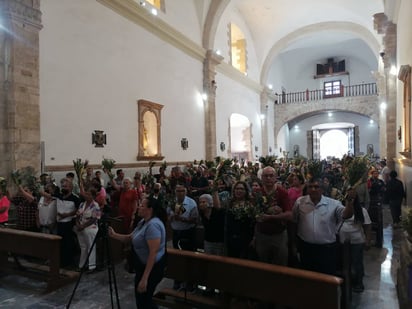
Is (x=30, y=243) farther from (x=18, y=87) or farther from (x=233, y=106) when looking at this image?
(x=233, y=106)

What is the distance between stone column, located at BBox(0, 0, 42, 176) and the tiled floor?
290 cm

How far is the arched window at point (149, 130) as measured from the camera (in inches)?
440

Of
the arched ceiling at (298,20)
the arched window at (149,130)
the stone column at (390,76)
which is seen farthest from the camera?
the arched ceiling at (298,20)

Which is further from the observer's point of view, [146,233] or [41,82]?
[41,82]

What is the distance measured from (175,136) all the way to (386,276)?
9322 mm

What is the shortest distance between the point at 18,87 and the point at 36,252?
157 inches

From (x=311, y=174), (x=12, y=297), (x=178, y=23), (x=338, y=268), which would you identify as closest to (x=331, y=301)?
(x=338, y=268)

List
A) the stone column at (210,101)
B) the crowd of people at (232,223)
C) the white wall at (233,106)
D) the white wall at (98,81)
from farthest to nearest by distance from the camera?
the white wall at (233,106) < the stone column at (210,101) < the white wall at (98,81) < the crowd of people at (232,223)

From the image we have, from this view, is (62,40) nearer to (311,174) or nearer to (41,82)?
(41,82)

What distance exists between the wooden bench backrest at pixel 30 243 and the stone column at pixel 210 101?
1067 centimetres

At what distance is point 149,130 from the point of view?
12.0 m

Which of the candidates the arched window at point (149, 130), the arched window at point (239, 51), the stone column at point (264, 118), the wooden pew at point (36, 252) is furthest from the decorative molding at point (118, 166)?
the stone column at point (264, 118)

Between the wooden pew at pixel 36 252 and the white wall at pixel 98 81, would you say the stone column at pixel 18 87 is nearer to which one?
the white wall at pixel 98 81

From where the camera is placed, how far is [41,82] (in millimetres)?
8078
